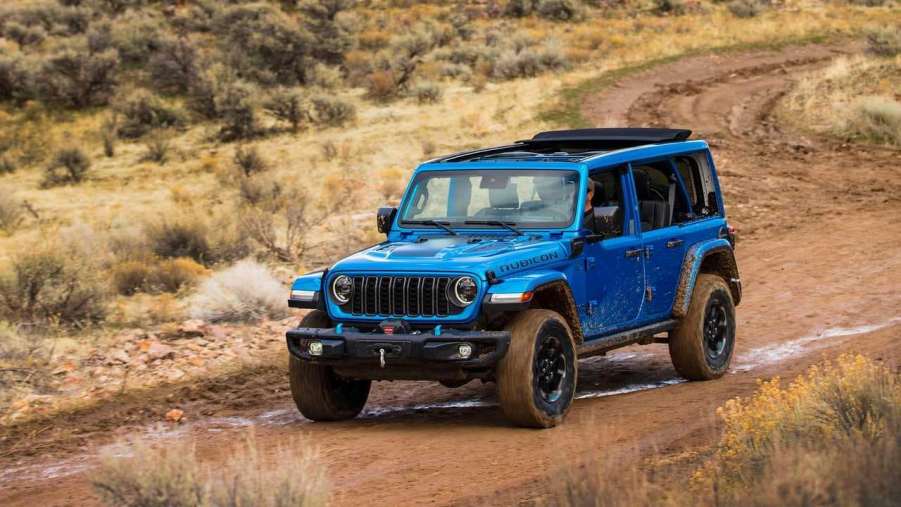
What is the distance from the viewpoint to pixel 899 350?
1100 cm

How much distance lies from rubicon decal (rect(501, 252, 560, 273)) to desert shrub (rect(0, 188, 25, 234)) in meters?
16.3

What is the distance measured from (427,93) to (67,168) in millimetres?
10791

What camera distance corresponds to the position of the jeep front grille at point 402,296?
862 cm

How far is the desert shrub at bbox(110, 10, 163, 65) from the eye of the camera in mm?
44031

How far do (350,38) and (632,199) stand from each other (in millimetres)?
36016

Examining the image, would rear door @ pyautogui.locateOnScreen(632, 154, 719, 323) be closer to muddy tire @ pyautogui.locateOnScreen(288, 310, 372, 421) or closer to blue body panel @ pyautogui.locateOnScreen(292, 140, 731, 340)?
blue body panel @ pyautogui.locateOnScreen(292, 140, 731, 340)

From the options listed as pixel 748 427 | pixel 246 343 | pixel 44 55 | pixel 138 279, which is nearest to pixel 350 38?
pixel 44 55

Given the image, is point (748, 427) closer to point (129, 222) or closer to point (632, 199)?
point (632, 199)

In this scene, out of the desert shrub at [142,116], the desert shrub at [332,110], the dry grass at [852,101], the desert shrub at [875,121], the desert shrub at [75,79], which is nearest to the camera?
the desert shrub at [875,121]

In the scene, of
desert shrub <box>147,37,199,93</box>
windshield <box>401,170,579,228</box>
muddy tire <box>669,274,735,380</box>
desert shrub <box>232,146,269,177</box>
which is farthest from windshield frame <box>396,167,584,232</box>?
desert shrub <box>147,37,199,93</box>

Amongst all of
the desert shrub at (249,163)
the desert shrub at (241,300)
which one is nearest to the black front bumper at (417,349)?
the desert shrub at (241,300)

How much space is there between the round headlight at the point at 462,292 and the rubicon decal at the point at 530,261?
28cm

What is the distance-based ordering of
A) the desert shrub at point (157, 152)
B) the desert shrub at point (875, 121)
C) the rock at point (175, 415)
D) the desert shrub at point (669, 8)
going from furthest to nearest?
the desert shrub at point (669, 8)
the desert shrub at point (157, 152)
the desert shrub at point (875, 121)
the rock at point (175, 415)

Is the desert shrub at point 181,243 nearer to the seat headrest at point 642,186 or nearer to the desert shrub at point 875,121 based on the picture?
the seat headrest at point 642,186
